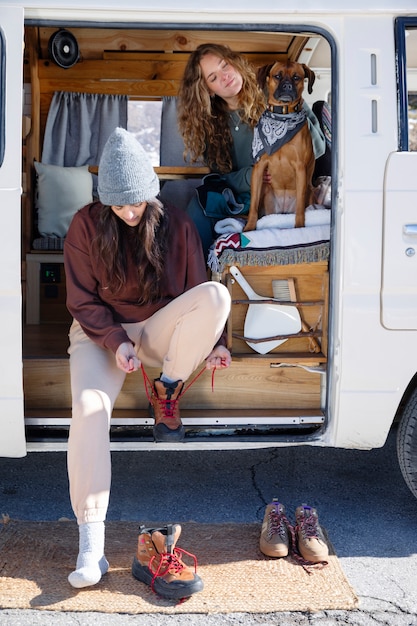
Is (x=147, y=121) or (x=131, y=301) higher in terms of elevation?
(x=147, y=121)

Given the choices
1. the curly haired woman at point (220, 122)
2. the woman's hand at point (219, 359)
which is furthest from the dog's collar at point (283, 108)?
the woman's hand at point (219, 359)

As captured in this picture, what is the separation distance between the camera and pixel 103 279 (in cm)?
321

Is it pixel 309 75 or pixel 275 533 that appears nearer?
pixel 275 533

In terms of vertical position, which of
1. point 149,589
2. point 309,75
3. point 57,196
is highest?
point 309,75

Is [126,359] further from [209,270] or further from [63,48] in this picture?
[63,48]

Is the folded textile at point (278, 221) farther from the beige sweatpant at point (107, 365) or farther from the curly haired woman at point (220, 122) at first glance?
the beige sweatpant at point (107, 365)

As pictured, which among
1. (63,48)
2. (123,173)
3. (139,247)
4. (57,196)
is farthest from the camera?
(57,196)

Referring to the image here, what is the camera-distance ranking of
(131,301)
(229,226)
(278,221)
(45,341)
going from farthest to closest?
(45,341) < (229,226) < (278,221) < (131,301)

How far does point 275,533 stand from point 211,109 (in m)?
2.08

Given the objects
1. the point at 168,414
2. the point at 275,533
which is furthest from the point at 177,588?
the point at 168,414

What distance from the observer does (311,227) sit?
3.46 meters

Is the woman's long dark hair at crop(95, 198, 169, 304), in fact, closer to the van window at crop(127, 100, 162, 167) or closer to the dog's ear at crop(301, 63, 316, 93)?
the dog's ear at crop(301, 63, 316, 93)

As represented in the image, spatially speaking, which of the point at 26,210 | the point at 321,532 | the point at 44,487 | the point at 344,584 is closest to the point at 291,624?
the point at 344,584

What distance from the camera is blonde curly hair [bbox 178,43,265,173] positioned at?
3.82 meters
